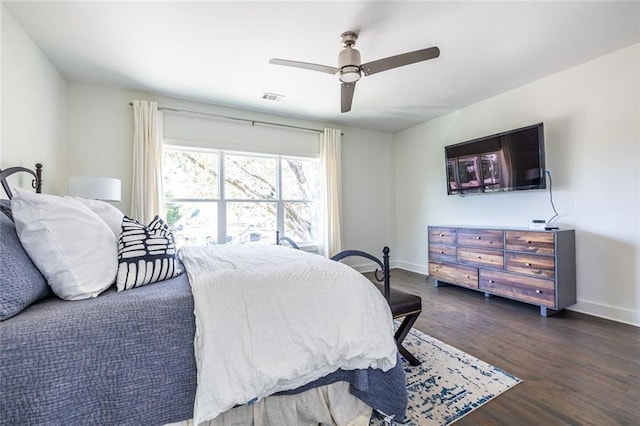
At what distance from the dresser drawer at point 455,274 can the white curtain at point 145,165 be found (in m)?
3.80

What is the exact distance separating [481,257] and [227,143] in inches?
144

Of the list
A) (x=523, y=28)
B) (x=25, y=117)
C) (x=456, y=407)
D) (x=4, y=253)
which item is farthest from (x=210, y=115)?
(x=456, y=407)

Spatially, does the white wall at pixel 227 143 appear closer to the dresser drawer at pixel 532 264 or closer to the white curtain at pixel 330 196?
the white curtain at pixel 330 196

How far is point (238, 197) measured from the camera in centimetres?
415

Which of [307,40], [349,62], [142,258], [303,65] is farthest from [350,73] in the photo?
[142,258]

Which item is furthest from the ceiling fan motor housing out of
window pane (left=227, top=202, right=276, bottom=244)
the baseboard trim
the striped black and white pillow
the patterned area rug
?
the baseboard trim

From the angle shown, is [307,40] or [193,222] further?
[193,222]

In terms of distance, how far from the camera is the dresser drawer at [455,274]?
3549 millimetres

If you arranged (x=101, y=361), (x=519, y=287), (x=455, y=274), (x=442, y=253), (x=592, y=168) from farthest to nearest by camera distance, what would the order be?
(x=442, y=253), (x=455, y=274), (x=519, y=287), (x=592, y=168), (x=101, y=361)

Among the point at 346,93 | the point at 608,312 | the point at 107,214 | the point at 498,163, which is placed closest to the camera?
the point at 107,214

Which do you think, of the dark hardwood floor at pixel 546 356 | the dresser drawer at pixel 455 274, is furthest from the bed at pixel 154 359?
the dresser drawer at pixel 455 274

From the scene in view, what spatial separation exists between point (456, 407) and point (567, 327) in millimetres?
1851

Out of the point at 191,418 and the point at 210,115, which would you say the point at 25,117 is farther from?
the point at 191,418

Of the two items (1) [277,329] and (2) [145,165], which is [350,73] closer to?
(1) [277,329]
